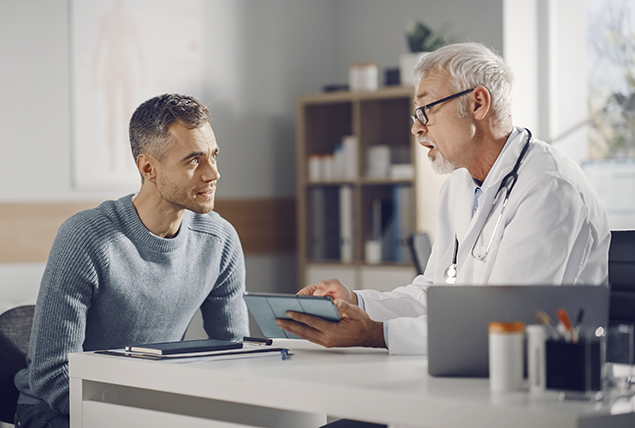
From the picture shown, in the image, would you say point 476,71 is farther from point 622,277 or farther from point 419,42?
point 419,42

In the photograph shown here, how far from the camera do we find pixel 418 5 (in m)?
4.42

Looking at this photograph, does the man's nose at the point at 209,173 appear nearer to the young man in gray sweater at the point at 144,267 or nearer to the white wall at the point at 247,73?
the young man in gray sweater at the point at 144,267

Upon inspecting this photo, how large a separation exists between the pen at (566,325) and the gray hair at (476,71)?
2.83 feet

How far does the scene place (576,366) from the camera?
1033 millimetres

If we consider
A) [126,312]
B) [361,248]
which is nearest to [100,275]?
[126,312]

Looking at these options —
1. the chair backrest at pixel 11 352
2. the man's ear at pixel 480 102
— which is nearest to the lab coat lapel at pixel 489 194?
the man's ear at pixel 480 102

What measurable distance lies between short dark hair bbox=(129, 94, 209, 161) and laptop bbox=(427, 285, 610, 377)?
3.25 ft

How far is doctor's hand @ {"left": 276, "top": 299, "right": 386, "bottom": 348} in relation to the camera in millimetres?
1488

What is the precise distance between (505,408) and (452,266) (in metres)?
0.84

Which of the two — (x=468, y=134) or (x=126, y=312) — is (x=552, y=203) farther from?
(x=126, y=312)

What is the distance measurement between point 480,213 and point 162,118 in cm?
84

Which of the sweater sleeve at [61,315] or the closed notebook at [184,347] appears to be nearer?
the closed notebook at [184,347]

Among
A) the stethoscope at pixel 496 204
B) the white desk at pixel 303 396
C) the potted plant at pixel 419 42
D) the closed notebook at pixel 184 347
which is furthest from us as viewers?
the potted plant at pixel 419 42

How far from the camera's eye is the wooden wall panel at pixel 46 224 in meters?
3.17
